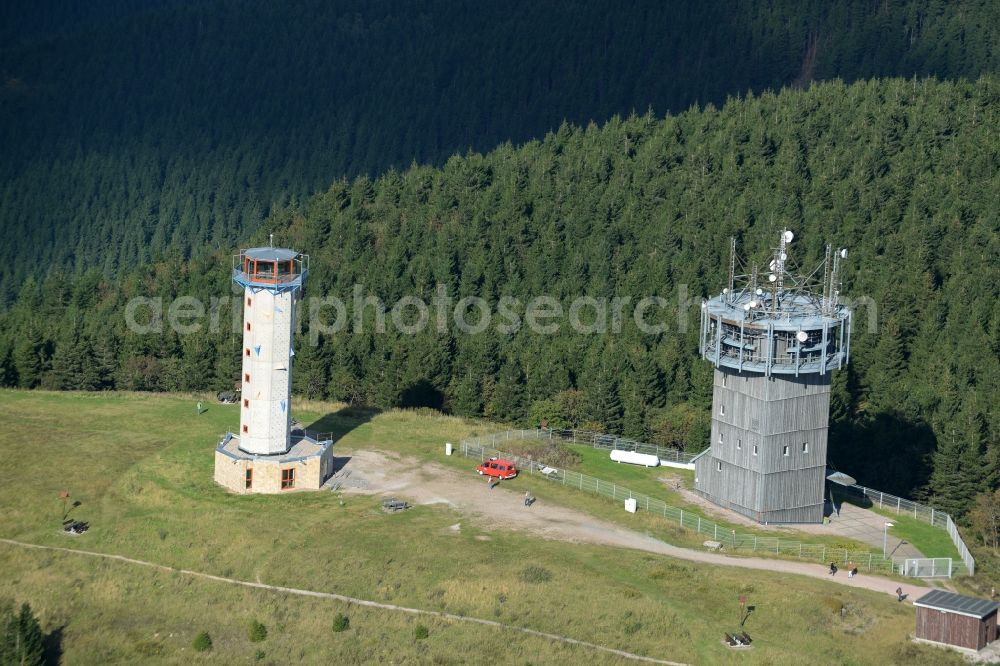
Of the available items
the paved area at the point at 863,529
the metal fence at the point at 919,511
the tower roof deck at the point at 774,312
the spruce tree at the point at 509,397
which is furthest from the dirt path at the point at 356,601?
the spruce tree at the point at 509,397

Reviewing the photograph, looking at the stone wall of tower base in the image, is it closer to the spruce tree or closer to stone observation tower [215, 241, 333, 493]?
stone observation tower [215, 241, 333, 493]

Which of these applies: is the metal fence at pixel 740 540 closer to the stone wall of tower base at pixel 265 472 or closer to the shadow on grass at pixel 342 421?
the stone wall of tower base at pixel 265 472

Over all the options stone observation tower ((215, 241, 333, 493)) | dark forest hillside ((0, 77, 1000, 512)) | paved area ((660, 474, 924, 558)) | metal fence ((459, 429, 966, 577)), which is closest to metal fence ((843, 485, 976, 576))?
paved area ((660, 474, 924, 558))

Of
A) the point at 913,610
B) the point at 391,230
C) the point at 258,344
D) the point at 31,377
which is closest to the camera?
the point at 913,610

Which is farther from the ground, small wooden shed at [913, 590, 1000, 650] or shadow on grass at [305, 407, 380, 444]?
shadow on grass at [305, 407, 380, 444]

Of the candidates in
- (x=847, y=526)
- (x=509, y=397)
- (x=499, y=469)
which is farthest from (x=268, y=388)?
(x=509, y=397)

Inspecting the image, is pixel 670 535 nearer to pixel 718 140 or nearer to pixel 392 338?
pixel 392 338

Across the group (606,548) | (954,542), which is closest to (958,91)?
(954,542)
